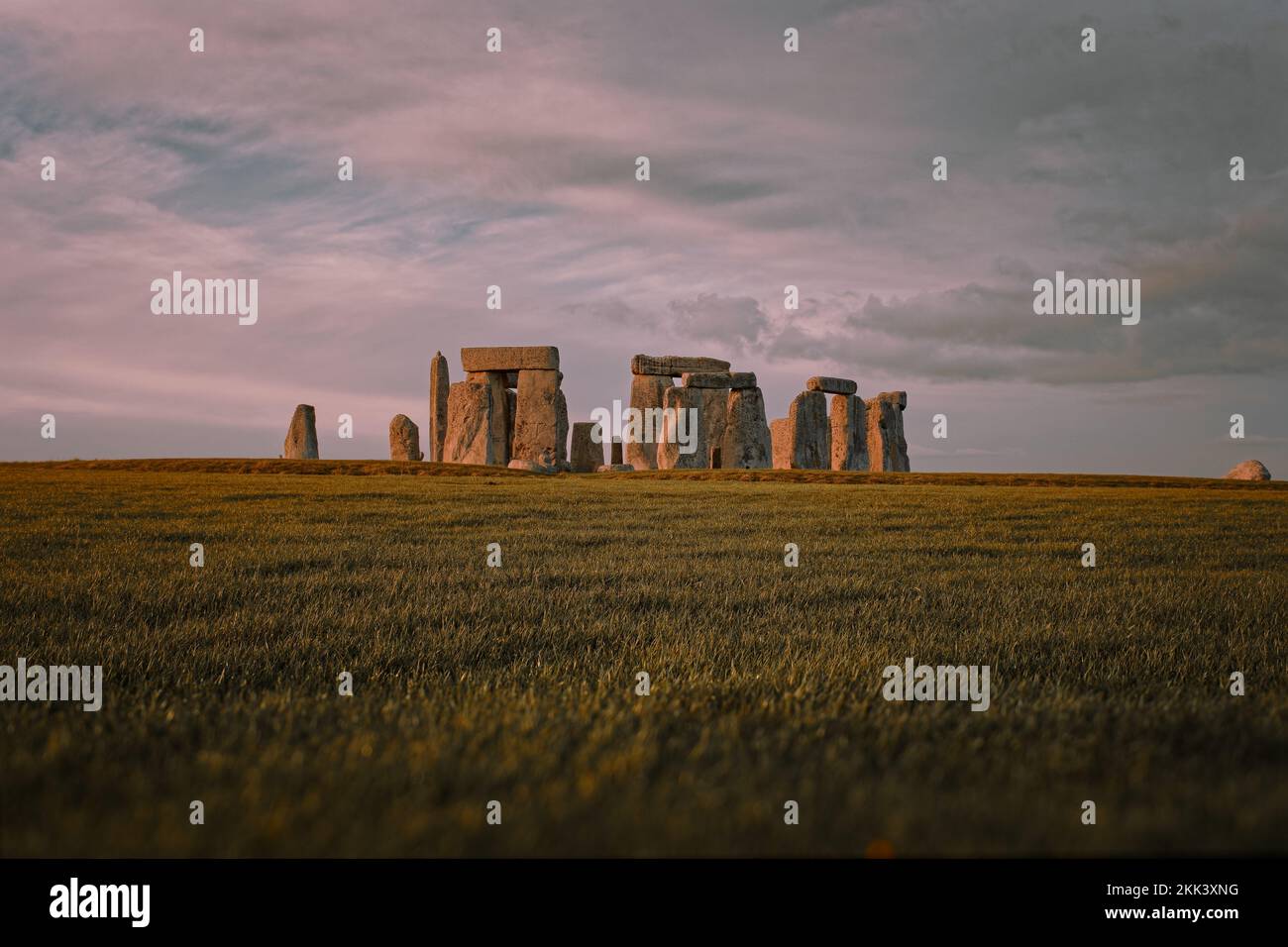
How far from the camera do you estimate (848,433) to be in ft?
114

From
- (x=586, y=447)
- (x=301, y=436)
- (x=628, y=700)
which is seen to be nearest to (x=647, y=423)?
(x=586, y=447)

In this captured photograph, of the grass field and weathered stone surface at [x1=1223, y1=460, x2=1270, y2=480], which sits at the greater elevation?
Answer: weathered stone surface at [x1=1223, y1=460, x2=1270, y2=480]

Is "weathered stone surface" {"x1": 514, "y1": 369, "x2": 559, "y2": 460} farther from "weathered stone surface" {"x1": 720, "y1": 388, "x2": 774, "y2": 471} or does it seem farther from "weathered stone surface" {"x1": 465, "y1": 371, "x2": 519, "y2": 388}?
"weathered stone surface" {"x1": 720, "y1": 388, "x2": 774, "y2": 471}

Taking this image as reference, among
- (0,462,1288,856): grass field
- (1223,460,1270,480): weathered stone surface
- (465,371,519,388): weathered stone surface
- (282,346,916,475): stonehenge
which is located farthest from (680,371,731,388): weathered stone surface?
(0,462,1288,856): grass field

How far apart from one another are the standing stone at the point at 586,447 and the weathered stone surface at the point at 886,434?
11.6 m

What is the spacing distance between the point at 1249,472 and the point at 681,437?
72.3 feet

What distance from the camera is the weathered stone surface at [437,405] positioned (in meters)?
33.0

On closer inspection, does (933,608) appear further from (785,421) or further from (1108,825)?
(785,421)

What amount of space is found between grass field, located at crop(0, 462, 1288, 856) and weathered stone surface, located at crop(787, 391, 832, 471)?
24.8 m

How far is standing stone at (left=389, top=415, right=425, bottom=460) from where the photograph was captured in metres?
Result: 32.8

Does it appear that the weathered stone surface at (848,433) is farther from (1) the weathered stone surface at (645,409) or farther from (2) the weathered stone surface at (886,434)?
(1) the weathered stone surface at (645,409)

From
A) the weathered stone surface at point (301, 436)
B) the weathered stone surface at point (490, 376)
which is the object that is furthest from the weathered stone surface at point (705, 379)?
the weathered stone surface at point (301, 436)
